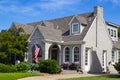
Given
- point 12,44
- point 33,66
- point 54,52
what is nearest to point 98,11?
point 54,52

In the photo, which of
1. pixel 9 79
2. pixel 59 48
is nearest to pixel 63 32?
pixel 59 48

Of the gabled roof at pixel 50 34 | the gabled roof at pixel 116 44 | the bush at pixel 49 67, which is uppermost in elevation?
the gabled roof at pixel 50 34

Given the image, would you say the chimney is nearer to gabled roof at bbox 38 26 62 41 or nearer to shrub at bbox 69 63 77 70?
gabled roof at bbox 38 26 62 41

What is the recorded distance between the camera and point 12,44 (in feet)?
117

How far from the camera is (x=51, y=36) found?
115 feet

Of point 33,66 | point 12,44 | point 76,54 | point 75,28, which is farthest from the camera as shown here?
point 75,28

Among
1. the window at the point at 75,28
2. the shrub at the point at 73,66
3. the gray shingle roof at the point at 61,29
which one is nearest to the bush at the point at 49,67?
the shrub at the point at 73,66

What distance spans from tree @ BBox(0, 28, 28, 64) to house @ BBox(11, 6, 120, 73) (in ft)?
3.60

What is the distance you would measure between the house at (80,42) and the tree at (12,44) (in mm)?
1098

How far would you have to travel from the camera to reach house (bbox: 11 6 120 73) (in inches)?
1350

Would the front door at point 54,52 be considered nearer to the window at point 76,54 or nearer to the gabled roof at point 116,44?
the window at point 76,54

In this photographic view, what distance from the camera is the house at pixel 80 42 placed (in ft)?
112

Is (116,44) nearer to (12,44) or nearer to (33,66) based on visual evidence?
(12,44)

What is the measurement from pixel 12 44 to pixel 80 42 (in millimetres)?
9194
